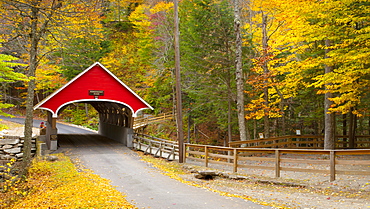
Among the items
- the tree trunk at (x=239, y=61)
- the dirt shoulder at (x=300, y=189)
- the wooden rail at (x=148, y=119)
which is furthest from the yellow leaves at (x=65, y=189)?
the wooden rail at (x=148, y=119)

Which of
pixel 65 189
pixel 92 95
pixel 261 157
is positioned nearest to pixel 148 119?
pixel 92 95

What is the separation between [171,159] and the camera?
55.6ft

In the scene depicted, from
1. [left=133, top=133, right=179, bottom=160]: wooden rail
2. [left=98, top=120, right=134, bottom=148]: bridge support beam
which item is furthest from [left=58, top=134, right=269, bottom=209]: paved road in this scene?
[left=98, top=120, right=134, bottom=148]: bridge support beam

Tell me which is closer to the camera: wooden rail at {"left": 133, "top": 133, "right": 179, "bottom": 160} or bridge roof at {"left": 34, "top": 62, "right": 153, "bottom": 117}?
wooden rail at {"left": 133, "top": 133, "right": 179, "bottom": 160}

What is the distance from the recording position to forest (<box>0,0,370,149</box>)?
12.3m

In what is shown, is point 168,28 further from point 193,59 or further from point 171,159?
point 171,159

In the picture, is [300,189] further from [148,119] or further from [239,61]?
[148,119]

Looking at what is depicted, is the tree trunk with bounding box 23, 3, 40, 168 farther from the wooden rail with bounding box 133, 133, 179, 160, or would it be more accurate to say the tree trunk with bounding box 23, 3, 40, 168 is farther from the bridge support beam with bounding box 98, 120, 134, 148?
the bridge support beam with bounding box 98, 120, 134, 148

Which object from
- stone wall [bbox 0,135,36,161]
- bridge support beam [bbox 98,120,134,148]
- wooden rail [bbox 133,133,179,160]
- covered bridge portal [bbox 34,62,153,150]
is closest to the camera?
stone wall [bbox 0,135,36,161]

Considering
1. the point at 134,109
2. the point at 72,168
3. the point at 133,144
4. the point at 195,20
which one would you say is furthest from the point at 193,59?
the point at 72,168

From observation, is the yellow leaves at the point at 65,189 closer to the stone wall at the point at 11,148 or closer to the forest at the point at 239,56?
the stone wall at the point at 11,148

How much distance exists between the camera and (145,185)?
10336 millimetres

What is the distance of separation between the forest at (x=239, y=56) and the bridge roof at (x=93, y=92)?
1.40 meters

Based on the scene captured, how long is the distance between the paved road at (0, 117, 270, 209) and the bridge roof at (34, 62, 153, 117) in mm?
3223
